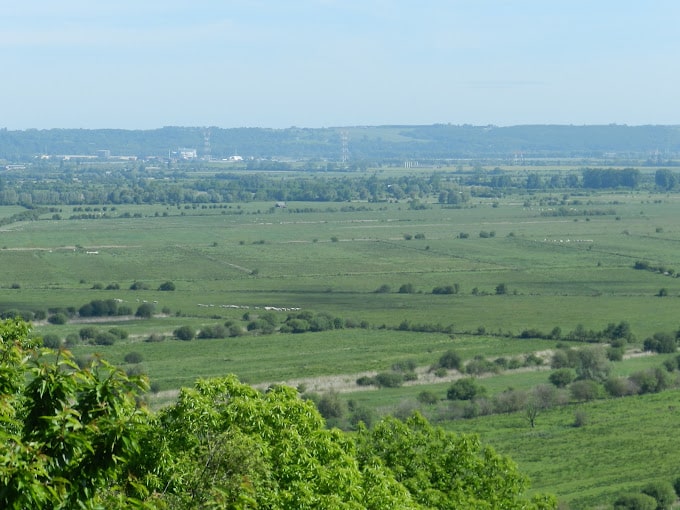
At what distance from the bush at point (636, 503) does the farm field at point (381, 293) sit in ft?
3.22

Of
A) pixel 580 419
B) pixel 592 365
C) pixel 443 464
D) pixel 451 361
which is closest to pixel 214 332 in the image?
pixel 451 361

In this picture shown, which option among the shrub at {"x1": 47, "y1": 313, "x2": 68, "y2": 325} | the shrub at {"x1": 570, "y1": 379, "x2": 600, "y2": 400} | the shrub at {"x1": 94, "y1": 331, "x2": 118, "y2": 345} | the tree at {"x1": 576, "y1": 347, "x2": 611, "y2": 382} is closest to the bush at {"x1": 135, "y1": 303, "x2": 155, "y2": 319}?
the shrub at {"x1": 47, "y1": 313, "x2": 68, "y2": 325}

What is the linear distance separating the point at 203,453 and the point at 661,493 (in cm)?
2260

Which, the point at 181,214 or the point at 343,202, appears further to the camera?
the point at 343,202

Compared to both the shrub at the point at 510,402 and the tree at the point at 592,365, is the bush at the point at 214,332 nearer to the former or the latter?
the tree at the point at 592,365

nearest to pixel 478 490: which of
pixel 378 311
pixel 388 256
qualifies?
pixel 378 311

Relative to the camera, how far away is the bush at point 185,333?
6531 cm

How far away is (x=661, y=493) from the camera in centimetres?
3484

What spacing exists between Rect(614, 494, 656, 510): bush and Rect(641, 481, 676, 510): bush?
46cm

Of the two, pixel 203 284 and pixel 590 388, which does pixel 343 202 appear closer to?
pixel 203 284

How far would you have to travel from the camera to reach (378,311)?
7631cm

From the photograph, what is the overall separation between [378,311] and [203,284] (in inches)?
764

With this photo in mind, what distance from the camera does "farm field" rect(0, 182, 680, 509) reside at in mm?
49250

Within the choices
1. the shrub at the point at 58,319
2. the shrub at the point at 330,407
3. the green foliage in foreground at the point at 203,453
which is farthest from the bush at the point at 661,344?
the green foliage in foreground at the point at 203,453
